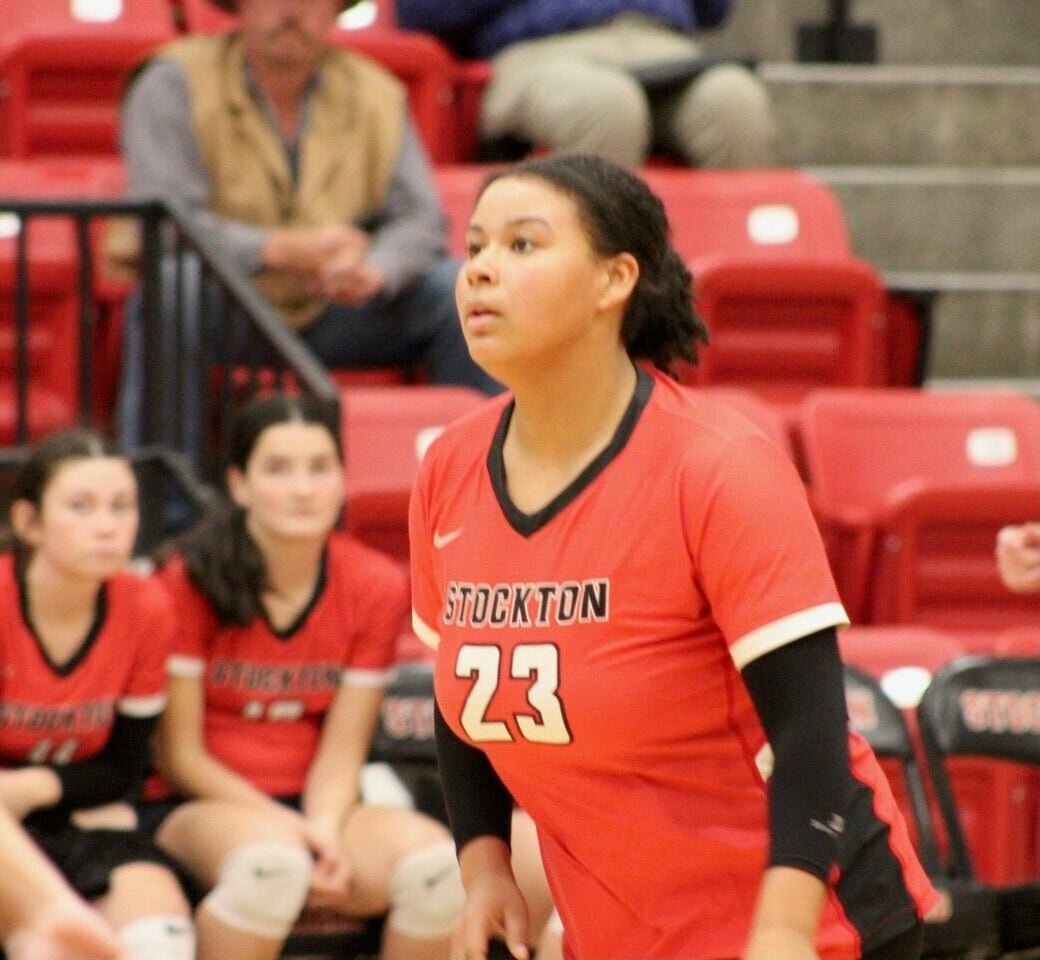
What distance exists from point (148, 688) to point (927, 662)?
156 centimetres

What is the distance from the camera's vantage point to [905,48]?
22.1 feet

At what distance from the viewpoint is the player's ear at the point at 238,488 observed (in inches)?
144

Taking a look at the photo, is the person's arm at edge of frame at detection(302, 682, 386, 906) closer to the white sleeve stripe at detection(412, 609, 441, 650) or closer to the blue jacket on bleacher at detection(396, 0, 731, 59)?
the white sleeve stripe at detection(412, 609, 441, 650)

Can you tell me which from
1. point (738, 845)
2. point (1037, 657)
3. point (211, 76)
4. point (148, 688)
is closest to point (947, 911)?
point (1037, 657)

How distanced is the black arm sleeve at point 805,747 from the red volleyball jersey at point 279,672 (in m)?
1.97

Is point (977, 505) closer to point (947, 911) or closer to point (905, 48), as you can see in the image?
point (947, 911)

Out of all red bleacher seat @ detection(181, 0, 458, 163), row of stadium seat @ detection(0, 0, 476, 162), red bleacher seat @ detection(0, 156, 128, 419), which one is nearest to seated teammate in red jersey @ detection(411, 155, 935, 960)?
red bleacher seat @ detection(0, 156, 128, 419)

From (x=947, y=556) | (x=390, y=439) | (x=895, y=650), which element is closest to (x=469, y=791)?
(x=895, y=650)

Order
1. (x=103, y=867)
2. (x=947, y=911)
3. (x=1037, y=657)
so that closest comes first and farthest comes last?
1. (x=103, y=867)
2. (x=947, y=911)
3. (x=1037, y=657)

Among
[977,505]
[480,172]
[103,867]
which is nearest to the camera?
[103,867]

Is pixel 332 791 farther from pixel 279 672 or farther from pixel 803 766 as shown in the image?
pixel 803 766

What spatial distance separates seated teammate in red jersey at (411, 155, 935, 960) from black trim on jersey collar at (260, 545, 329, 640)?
172cm

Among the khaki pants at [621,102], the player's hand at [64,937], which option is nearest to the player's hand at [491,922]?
the player's hand at [64,937]

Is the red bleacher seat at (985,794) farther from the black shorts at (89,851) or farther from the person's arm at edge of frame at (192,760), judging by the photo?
the black shorts at (89,851)
